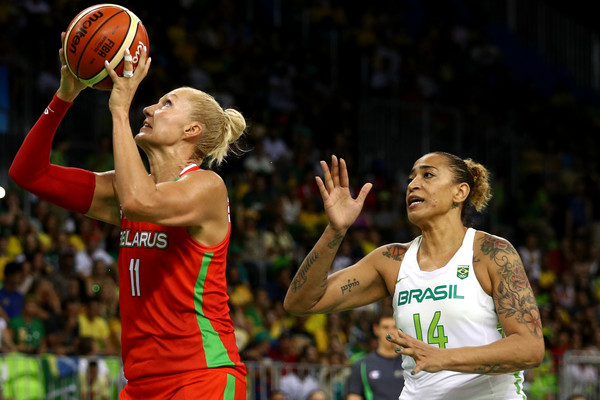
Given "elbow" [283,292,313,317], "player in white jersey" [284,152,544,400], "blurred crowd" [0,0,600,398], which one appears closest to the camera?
"player in white jersey" [284,152,544,400]

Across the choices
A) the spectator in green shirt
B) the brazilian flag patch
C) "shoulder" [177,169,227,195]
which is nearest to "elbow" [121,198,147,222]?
"shoulder" [177,169,227,195]

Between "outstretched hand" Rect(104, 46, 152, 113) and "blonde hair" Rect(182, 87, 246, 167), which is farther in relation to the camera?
"blonde hair" Rect(182, 87, 246, 167)

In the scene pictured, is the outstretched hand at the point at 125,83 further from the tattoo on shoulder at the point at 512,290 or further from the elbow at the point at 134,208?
the tattoo on shoulder at the point at 512,290

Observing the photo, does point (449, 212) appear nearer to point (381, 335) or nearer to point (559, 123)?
point (381, 335)

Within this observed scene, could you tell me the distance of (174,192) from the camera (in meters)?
4.33

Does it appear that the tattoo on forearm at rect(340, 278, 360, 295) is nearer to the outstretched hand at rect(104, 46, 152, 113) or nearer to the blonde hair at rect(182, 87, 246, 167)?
the blonde hair at rect(182, 87, 246, 167)

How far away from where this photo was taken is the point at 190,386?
438cm

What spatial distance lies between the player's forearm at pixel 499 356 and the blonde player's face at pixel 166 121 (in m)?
1.71

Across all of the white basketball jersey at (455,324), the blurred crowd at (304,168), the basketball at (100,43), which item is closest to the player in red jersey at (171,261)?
the basketball at (100,43)

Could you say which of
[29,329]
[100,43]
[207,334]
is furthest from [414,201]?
[29,329]

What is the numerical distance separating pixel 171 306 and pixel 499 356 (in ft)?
5.06

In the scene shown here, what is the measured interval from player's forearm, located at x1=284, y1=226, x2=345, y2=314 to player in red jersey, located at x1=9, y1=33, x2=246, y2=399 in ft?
2.00

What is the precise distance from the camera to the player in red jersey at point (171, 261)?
168 inches

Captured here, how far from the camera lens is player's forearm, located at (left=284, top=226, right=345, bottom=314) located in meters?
4.99
